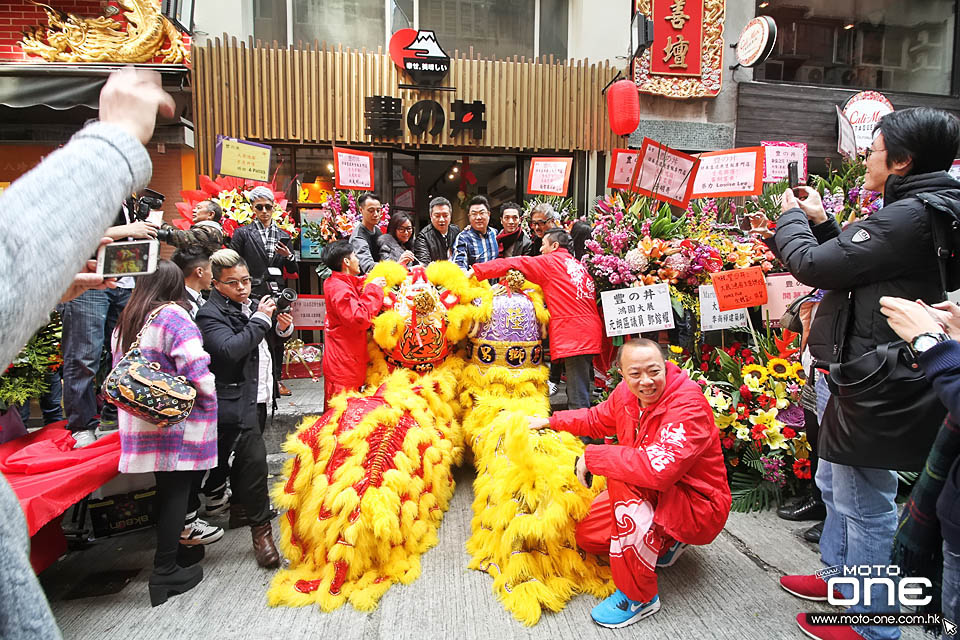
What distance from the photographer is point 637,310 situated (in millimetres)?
3729

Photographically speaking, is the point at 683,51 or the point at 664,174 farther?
the point at 683,51

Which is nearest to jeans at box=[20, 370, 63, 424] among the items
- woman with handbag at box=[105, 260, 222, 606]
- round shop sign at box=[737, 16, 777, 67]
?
woman with handbag at box=[105, 260, 222, 606]

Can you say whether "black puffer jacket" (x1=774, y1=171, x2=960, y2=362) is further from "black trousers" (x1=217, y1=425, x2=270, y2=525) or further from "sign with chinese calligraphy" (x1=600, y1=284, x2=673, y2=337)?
"black trousers" (x1=217, y1=425, x2=270, y2=525)

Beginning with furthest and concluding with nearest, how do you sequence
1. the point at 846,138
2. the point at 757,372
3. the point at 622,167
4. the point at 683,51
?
the point at 683,51
the point at 846,138
the point at 622,167
the point at 757,372

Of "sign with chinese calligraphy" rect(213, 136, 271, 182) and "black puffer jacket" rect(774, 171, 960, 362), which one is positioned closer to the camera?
"black puffer jacket" rect(774, 171, 960, 362)

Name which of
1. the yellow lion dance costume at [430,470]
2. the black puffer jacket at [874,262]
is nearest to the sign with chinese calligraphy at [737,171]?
the yellow lion dance costume at [430,470]

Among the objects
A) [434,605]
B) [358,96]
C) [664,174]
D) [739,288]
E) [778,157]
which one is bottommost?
[434,605]

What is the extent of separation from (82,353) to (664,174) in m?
4.39

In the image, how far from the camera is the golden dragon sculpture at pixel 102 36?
5.89 meters

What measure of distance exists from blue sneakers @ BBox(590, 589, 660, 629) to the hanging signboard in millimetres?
7119

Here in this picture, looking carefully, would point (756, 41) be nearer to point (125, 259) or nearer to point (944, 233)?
point (944, 233)

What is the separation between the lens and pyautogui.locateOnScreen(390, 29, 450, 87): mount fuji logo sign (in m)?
7.12

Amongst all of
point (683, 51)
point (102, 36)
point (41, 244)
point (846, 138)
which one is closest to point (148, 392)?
point (41, 244)

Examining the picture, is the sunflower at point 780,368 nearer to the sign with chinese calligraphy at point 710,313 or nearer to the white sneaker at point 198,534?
the sign with chinese calligraphy at point 710,313
